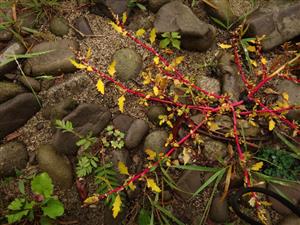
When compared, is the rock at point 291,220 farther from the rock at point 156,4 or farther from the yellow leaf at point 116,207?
the rock at point 156,4

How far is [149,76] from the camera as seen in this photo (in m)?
2.46

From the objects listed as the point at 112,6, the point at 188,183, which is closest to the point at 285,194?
the point at 188,183

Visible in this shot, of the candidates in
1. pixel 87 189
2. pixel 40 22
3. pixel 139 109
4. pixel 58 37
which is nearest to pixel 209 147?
pixel 139 109

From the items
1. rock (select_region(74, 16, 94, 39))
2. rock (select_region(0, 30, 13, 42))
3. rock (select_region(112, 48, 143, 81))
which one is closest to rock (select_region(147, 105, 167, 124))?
rock (select_region(112, 48, 143, 81))

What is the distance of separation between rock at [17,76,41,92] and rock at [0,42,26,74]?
0.10 metres

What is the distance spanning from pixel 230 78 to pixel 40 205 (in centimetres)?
159

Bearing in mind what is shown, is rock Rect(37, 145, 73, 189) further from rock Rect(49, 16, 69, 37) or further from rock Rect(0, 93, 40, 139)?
rock Rect(49, 16, 69, 37)

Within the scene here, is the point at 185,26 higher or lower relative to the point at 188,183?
higher

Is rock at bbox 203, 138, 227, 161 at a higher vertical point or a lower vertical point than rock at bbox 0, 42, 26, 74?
lower

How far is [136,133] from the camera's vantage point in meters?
2.49

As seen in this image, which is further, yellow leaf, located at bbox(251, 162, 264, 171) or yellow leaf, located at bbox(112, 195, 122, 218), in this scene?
yellow leaf, located at bbox(251, 162, 264, 171)

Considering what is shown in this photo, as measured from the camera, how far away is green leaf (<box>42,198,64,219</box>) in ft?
7.36

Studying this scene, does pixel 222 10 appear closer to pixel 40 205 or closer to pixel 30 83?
pixel 30 83

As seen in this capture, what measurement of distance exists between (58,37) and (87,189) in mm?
1162
